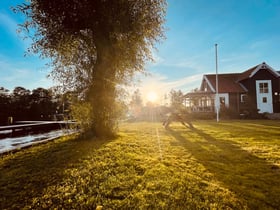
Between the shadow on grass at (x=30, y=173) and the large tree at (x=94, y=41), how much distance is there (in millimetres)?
2674

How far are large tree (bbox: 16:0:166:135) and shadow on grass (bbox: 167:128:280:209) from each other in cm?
459

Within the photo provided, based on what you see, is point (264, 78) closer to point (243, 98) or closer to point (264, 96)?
point (264, 96)

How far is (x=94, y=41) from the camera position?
7.63 meters

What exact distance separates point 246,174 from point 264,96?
92.0 feet

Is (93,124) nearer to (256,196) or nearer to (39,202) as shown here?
(39,202)

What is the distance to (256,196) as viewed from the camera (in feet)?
9.11

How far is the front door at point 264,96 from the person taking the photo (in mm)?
25703

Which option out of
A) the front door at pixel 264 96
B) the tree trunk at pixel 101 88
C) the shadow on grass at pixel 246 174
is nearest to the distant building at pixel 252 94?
the front door at pixel 264 96

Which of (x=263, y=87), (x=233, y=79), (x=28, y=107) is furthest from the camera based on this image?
(x=28, y=107)

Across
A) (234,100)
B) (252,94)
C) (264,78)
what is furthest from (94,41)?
(264,78)

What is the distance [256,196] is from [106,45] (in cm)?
720

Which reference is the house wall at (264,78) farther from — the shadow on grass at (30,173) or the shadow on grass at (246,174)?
the shadow on grass at (30,173)

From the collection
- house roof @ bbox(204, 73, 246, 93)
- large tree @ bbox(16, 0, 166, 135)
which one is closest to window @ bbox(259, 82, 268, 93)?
house roof @ bbox(204, 73, 246, 93)

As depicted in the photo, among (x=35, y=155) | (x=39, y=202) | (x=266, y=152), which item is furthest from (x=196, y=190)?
(x=35, y=155)
